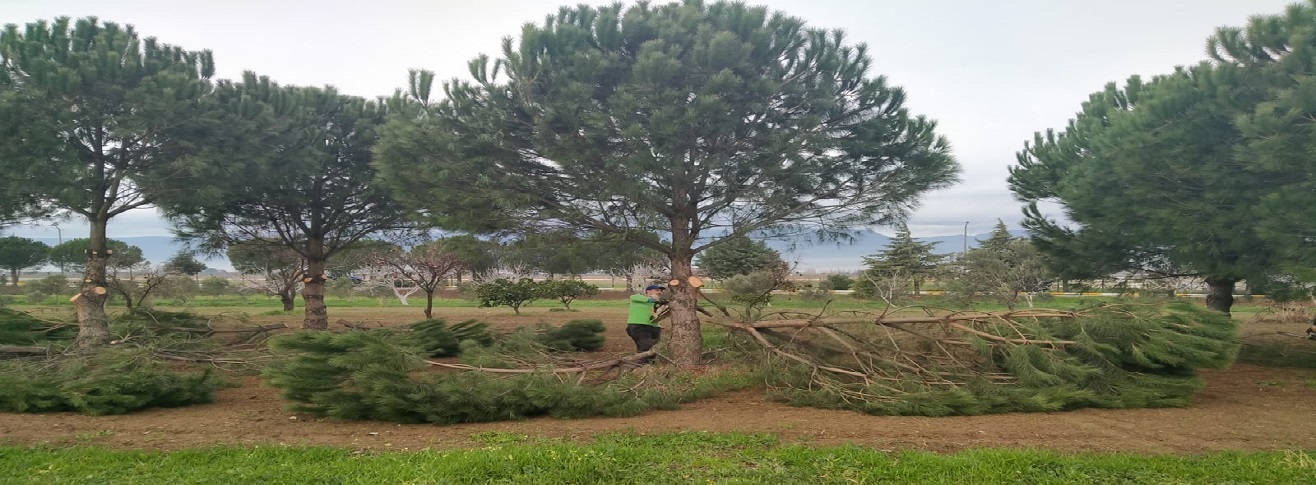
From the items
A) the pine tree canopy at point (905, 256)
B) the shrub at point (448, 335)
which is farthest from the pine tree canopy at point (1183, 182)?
the pine tree canopy at point (905, 256)

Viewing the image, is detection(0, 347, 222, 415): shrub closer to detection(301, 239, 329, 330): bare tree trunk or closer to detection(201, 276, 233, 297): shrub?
detection(301, 239, 329, 330): bare tree trunk

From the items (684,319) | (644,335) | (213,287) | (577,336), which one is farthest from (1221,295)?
(213,287)

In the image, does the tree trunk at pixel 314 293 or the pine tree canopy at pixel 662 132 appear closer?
the pine tree canopy at pixel 662 132

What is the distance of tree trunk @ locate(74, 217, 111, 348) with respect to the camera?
9.88 metres

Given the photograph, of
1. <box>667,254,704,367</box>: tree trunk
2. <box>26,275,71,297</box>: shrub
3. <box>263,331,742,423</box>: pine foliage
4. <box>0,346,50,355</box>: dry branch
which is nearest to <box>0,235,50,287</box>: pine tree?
<box>26,275,71,297</box>: shrub

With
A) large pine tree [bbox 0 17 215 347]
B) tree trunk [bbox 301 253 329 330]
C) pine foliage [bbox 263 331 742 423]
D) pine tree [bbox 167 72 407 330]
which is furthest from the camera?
tree trunk [bbox 301 253 329 330]

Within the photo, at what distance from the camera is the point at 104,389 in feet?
21.3

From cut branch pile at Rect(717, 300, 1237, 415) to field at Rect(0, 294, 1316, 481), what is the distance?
0.22 m

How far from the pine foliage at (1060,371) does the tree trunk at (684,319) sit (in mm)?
1670

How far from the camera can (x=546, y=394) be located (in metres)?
6.38

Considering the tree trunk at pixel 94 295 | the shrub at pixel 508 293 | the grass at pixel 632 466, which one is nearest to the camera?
the grass at pixel 632 466

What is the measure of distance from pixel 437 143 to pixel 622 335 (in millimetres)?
8028

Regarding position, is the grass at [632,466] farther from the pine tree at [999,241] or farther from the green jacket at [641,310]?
the pine tree at [999,241]

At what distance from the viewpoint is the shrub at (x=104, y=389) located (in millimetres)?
6457
